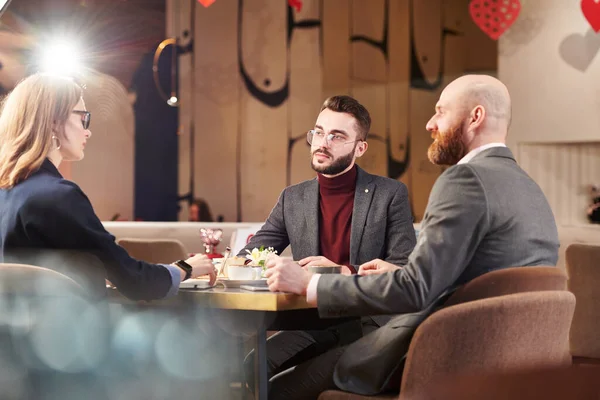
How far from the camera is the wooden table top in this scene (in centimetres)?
195

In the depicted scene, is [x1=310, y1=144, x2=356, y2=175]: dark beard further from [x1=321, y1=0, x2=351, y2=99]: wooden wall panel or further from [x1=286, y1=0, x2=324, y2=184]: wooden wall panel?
[x1=321, y1=0, x2=351, y2=99]: wooden wall panel

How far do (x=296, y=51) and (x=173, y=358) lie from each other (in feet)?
19.8

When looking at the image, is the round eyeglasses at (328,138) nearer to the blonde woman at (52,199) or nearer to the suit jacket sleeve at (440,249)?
the blonde woman at (52,199)

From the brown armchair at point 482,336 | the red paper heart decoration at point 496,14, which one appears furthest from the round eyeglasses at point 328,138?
the red paper heart decoration at point 496,14

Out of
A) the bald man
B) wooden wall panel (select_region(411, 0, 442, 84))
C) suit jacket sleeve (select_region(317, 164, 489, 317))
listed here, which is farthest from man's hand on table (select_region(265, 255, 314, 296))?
wooden wall panel (select_region(411, 0, 442, 84))

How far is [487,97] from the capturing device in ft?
6.51

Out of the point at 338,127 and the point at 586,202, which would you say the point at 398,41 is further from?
the point at 338,127

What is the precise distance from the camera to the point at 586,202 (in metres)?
5.80

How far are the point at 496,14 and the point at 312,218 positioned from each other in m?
3.78

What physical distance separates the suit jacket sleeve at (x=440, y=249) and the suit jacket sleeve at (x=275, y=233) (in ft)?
3.97

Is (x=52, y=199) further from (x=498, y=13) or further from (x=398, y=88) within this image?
(x=398, y=88)

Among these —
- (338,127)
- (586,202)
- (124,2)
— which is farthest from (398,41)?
(338,127)

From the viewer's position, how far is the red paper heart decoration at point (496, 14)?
5.93 metres

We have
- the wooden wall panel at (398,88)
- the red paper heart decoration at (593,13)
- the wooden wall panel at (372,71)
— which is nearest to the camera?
the red paper heart decoration at (593,13)
